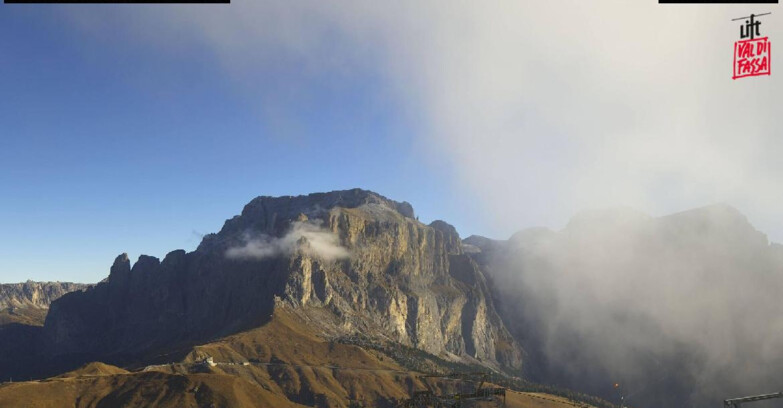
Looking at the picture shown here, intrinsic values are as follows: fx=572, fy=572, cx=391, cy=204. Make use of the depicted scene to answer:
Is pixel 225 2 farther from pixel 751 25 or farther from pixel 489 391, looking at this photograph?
pixel 489 391

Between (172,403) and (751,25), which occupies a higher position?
(751,25)

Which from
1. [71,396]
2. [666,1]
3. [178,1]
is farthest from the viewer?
[71,396]

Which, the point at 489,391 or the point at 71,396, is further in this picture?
the point at 71,396

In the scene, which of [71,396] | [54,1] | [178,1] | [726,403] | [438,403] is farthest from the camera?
[71,396]

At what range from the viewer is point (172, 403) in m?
200

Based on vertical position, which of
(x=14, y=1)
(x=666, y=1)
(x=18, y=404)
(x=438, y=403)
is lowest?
(x=18, y=404)

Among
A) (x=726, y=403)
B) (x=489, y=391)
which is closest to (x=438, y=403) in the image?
(x=489, y=391)

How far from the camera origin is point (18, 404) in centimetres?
18638

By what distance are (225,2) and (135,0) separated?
18.4 ft

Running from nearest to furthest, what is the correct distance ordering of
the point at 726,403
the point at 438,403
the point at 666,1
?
the point at 666,1 < the point at 726,403 < the point at 438,403

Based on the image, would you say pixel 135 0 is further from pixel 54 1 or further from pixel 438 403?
pixel 438 403

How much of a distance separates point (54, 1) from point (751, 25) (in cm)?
6624

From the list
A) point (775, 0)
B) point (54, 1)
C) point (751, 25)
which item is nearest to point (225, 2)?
point (54, 1)

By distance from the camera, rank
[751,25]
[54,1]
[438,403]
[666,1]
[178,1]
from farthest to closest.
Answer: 1. [438,403]
2. [751,25]
3. [666,1]
4. [54,1]
5. [178,1]
